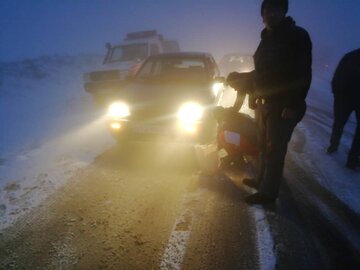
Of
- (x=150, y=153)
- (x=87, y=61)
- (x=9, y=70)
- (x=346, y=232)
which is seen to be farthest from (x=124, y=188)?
(x=87, y=61)

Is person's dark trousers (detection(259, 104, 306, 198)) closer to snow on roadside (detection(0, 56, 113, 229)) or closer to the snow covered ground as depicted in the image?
the snow covered ground

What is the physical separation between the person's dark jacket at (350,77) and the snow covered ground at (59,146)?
1072 mm

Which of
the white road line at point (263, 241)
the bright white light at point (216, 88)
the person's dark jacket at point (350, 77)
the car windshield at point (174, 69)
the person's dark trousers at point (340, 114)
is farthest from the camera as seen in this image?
the car windshield at point (174, 69)

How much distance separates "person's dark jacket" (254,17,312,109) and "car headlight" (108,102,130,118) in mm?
2781

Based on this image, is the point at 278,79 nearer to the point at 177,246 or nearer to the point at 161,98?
the point at 177,246

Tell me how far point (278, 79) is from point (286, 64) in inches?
6.6

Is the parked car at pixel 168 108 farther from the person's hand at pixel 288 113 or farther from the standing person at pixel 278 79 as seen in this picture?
the person's hand at pixel 288 113

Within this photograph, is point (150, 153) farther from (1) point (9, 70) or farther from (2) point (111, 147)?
(1) point (9, 70)

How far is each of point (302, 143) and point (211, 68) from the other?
7.78 ft

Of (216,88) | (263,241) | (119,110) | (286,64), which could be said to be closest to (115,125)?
(119,110)

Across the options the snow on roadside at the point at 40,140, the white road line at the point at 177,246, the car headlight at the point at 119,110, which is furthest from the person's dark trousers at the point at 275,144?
the snow on roadside at the point at 40,140

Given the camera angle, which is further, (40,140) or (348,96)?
(40,140)

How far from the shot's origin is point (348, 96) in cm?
514

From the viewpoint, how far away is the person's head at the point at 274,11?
316 centimetres
